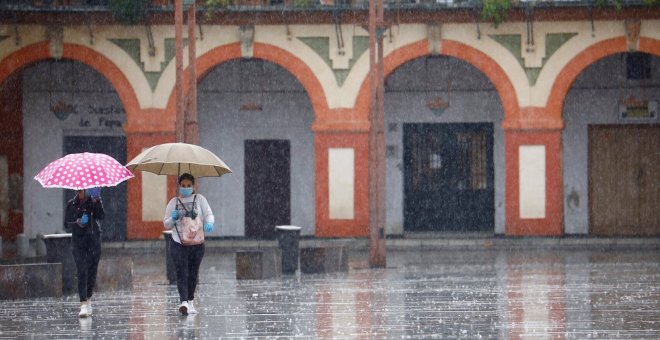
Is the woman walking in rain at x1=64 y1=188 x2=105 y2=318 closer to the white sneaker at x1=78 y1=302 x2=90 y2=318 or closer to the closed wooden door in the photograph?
the white sneaker at x1=78 y1=302 x2=90 y2=318

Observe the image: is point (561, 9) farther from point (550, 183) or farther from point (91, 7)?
point (91, 7)

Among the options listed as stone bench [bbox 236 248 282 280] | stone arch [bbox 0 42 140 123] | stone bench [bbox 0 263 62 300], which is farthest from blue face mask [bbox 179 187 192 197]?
stone arch [bbox 0 42 140 123]

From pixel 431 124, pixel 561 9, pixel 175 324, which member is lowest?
pixel 175 324

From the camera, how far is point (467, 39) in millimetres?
31172

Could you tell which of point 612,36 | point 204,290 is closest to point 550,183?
point 612,36

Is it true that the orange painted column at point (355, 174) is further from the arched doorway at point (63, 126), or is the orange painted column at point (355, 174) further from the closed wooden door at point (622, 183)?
the closed wooden door at point (622, 183)

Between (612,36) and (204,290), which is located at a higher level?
(612,36)

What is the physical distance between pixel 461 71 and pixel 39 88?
33.9 ft

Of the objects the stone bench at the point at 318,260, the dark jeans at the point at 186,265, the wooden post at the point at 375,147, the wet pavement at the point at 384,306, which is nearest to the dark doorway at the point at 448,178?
the wooden post at the point at 375,147

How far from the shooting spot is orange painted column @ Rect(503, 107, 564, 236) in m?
31.1

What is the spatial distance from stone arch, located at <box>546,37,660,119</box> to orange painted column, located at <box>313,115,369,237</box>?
14.0 ft

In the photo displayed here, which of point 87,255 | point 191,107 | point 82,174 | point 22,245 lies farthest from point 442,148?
point 82,174

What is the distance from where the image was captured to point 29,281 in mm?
17234

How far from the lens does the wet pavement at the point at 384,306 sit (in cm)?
1287
